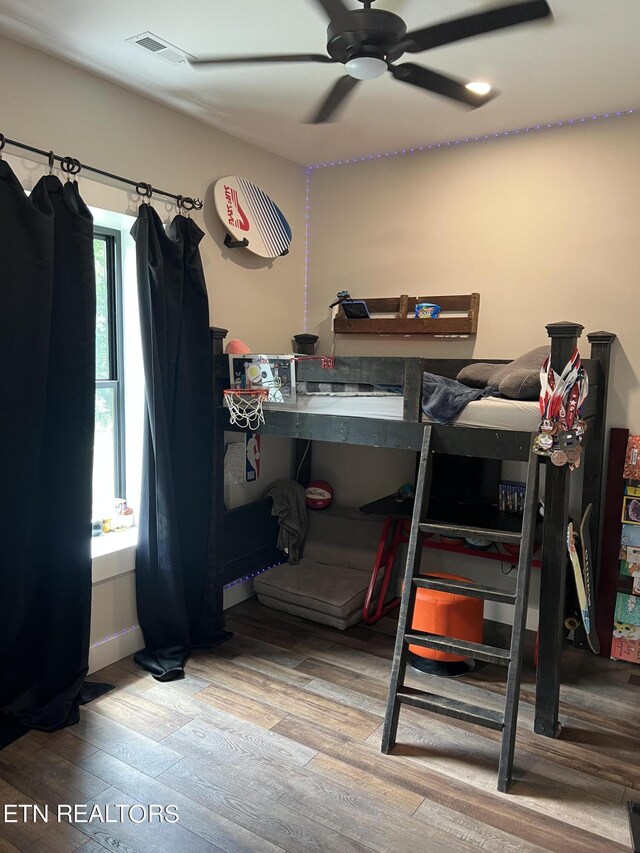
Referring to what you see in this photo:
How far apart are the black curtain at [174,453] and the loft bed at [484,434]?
90mm

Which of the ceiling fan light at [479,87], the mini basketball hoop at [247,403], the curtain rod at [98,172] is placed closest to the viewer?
the curtain rod at [98,172]

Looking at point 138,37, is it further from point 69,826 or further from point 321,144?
point 69,826

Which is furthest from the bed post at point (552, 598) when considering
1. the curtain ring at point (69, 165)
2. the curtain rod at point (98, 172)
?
the curtain ring at point (69, 165)

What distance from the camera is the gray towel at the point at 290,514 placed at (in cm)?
394

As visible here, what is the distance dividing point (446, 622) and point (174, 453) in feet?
5.15

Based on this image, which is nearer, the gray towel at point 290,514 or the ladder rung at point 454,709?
the ladder rung at point 454,709

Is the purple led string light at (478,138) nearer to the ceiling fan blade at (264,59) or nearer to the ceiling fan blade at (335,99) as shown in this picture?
the ceiling fan blade at (335,99)

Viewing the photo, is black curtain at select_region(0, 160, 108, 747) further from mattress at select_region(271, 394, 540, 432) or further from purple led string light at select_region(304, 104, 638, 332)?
purple led string light at select_region(304, 104, 638, 332)

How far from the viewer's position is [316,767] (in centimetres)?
228

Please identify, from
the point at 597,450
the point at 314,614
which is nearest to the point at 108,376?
the point at 314,614

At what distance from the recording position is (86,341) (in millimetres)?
2646

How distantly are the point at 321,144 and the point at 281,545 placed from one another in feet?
8.04

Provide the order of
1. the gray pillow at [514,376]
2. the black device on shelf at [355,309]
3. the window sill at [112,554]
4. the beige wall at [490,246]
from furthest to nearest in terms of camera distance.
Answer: the black device on shelf at [355,309] → the beige wall at [490,246] → the window sill at [112,554] → the gray pillow at [514,376]

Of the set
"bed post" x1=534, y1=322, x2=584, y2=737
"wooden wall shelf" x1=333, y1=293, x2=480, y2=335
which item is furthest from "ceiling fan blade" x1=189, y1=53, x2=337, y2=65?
"bed post" x1=534, y1=322, x2=584, y2=737
